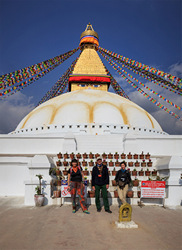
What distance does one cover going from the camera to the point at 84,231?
12.5 feet

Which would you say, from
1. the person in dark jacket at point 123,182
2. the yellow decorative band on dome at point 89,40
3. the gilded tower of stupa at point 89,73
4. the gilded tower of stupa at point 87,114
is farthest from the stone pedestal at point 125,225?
the yellow decorative band on dome at point 89,40

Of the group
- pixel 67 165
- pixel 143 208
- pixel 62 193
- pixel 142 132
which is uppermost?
pixel 142 132

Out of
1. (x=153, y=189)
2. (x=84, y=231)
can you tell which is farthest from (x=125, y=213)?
(x=153, y=189)

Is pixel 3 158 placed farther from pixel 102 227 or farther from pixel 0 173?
pixel 102 227

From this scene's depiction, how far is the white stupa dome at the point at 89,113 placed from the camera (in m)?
14.5

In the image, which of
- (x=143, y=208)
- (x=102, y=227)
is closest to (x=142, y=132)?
(x=143, y=208)

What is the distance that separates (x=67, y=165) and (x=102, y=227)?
4.46 meters

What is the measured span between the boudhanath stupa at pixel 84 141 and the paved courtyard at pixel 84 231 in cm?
127

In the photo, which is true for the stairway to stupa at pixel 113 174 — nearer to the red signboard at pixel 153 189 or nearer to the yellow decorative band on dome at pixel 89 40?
the red signboard at pixel 153 189

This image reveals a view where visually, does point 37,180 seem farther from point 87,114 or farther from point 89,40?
Result: point 89,40

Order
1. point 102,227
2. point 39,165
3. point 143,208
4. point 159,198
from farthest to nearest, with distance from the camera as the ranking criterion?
point 39,165 → point 159,198 → point 143,208 → point 102,227

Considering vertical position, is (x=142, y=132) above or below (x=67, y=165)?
above

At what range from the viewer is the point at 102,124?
14078 millimetres

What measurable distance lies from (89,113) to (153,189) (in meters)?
9.40
